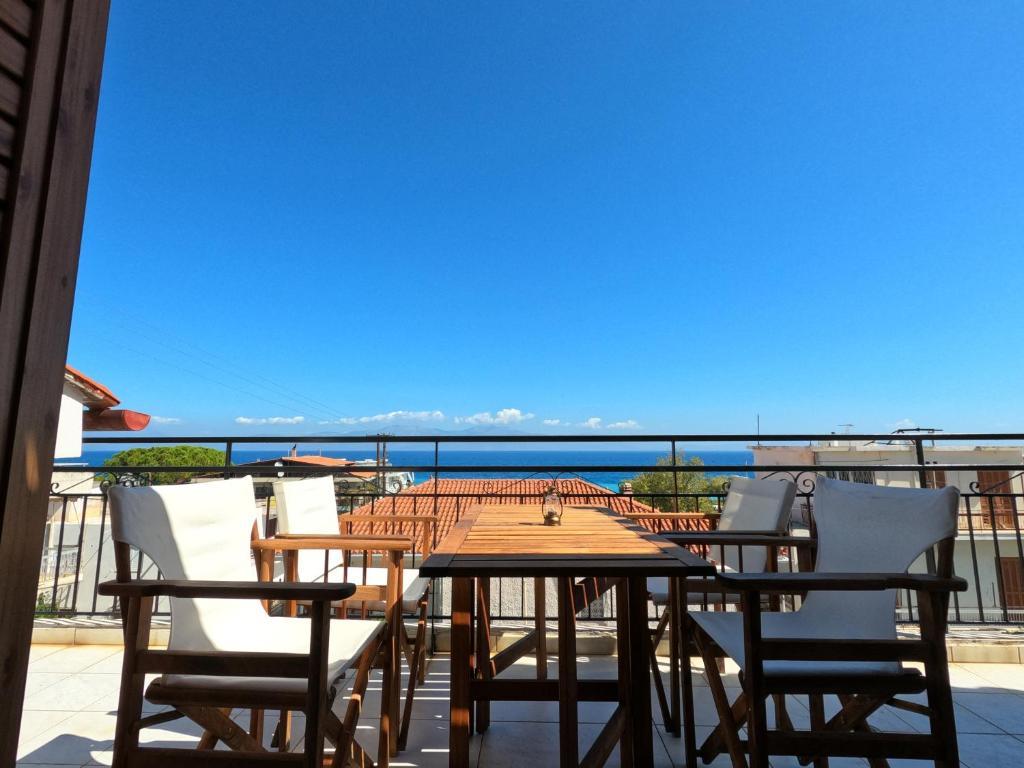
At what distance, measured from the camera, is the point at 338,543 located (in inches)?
76.0

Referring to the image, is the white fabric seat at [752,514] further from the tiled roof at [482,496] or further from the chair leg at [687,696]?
Answer: the tiled roof at [482,496]

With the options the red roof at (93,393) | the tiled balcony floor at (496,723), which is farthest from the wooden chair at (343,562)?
the red roof at (93,393)

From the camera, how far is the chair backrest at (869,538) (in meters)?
1.43

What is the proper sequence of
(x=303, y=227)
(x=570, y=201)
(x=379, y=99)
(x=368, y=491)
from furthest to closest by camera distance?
(x=303, y=227) → (x=570, y=201) → (x=379, y=99) → (x=368, y=491)

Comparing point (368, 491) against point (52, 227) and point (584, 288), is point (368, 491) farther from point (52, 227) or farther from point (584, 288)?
point (584, 288)

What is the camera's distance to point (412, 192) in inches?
701

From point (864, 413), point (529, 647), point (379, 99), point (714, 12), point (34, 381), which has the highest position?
point (379, 99)

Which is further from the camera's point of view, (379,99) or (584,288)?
(584,288)

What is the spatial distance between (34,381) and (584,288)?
3299cm

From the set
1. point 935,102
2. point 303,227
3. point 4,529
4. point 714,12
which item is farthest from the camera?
point 303,227

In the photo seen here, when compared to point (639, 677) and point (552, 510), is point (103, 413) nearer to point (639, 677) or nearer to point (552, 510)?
point (552, 510)

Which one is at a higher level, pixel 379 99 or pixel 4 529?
pixel 379 99

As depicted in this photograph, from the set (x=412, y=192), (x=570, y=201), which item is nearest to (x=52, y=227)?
(x=412, y=192)

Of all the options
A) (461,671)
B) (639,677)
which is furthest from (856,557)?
(461,671)
